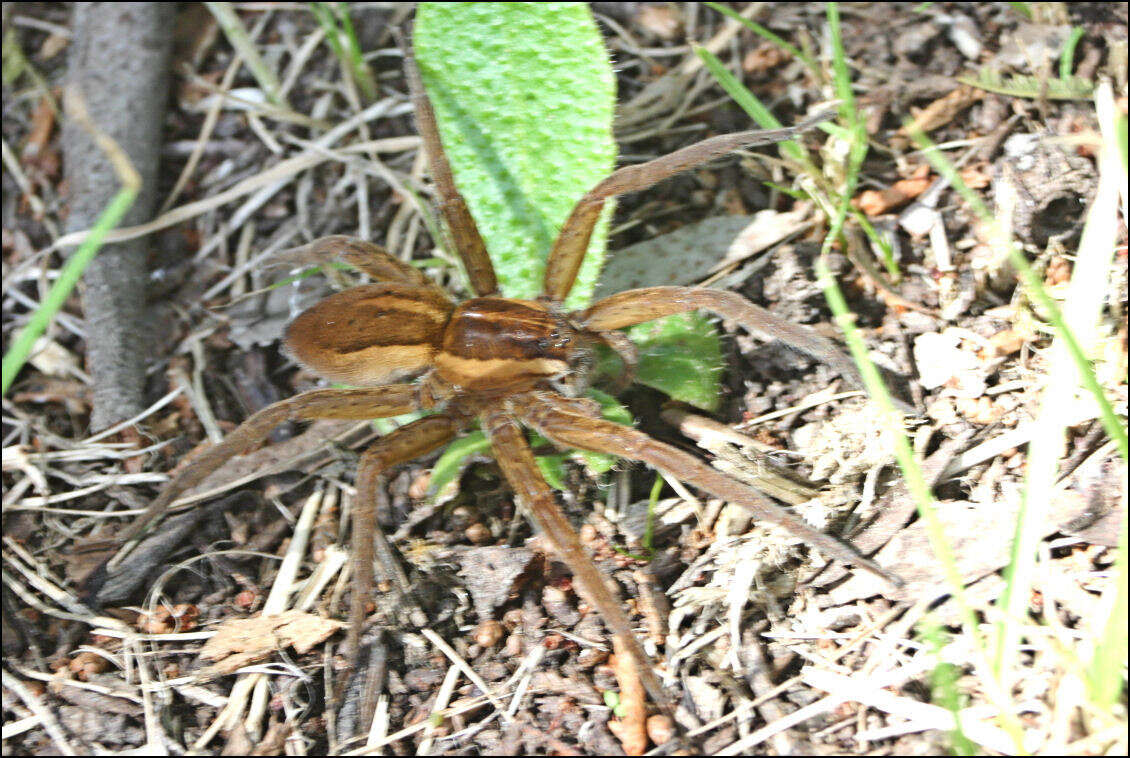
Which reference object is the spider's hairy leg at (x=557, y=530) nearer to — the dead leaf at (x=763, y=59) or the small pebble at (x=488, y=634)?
the small pebble at (x=488, y=634)

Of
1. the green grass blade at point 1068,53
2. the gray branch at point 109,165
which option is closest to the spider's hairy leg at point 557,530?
the gray branch at point 109,165

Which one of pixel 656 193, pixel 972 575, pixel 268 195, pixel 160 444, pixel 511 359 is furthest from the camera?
pixel 268 195

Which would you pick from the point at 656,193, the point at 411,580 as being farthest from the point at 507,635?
the point at 656,193

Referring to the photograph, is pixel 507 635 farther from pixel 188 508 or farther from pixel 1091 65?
pixel 1091 65

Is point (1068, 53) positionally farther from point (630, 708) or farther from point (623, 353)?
point (630, 708)

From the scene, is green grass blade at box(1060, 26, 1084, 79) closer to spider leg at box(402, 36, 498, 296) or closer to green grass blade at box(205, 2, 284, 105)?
spider leg at box(402, 36, 498, 296)

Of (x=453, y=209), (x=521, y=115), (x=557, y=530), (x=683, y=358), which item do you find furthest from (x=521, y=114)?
(x=557, y=530)
